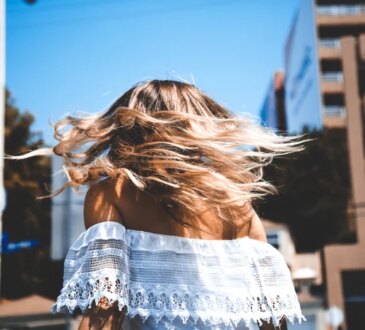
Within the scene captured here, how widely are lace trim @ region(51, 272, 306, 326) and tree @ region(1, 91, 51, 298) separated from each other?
67.2 feet

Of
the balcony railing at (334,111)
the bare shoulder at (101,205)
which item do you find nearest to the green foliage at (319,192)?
the balcony railing at (334,111)

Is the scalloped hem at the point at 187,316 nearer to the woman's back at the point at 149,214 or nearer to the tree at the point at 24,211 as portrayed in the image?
the woman's back at the point at 149,214

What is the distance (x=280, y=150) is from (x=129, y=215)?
659 mm

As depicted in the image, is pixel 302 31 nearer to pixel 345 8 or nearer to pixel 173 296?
pixel 345 8

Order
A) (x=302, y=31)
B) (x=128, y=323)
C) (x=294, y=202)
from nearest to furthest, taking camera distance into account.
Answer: (x=128, y=323) < (x=294, y=202) < (x=302, y=31)

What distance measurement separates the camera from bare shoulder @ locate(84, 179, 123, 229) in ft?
5.41

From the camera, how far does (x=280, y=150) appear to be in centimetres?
210

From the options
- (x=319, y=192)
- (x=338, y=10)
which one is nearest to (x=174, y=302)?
(x=319, y=192)

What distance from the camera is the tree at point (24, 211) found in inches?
892

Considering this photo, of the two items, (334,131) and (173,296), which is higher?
(334,131)

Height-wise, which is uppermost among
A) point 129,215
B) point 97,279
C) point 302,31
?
point 302,31

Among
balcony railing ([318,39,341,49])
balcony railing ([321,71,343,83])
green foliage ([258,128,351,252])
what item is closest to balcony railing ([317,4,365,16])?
balcony railing ([318,39,341,49])

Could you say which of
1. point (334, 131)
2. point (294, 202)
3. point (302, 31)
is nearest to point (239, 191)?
point (294, 202)

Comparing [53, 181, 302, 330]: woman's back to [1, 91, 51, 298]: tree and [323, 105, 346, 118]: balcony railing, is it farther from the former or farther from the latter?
[323, 105, 346, 118]: balcony railing
